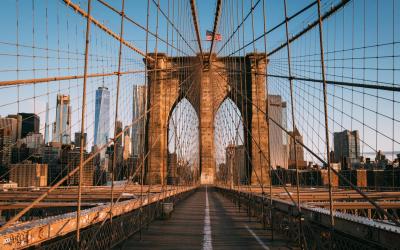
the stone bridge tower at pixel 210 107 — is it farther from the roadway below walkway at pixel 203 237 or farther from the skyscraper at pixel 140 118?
the roadway below walkway at pixel 203 237

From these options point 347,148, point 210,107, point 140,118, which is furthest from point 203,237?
point 210,107

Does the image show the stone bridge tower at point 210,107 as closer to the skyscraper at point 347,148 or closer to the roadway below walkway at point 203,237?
the skyscraper at point 347,148

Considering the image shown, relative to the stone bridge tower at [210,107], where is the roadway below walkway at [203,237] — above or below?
below

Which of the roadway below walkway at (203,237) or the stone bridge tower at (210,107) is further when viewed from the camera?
the stone bridge tower at (210,107)

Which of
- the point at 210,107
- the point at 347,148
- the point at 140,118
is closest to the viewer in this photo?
the point at 140,118

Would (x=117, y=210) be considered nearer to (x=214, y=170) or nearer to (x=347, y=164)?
(x=347, y=164)

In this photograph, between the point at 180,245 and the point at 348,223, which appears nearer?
the point at 348,223

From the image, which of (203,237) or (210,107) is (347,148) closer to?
(203,237)

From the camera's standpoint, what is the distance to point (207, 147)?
36875mm

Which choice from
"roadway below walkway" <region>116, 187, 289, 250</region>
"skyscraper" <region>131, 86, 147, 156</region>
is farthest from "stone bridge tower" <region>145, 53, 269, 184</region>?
"roadway below walkway" <region>116, 187, 289, 250</region>

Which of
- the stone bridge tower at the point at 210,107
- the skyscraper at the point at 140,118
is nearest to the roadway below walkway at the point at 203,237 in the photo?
the skyscraper at the point at 140,118

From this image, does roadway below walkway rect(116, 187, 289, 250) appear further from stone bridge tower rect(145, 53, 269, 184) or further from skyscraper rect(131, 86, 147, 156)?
stone bridge tower rect(145, 53, 269, 184)

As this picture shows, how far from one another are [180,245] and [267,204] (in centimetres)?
257

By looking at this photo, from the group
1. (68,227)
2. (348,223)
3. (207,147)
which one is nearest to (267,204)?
(348,223)
